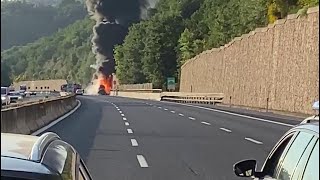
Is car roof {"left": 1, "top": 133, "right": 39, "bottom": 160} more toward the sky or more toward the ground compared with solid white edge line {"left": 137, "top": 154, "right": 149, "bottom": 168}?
more toward the sky

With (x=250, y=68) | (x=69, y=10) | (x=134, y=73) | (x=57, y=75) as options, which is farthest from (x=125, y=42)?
(x=250, y=68)

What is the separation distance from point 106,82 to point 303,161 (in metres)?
137

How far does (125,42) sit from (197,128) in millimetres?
118499

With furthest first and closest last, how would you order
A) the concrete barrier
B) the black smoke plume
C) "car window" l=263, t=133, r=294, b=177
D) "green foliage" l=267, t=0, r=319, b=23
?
the black smoke plume → "green foliage" l=267, t=0, r=319, b=23 → the concrete barrier → "car window" l=263, t=133, r=294, b=177

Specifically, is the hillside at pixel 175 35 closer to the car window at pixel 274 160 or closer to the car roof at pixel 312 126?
the car window at pixel 274 160

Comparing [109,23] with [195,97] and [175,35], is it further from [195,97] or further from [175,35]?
[195,97]

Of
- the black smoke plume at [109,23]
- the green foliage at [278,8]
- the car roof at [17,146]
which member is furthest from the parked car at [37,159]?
the black smoke plume at [109,23]

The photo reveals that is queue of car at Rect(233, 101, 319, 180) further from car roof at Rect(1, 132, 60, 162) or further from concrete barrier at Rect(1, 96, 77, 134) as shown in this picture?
concrete barrier at Rect(1, 96, 77, 134)

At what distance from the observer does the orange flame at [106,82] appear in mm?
138762

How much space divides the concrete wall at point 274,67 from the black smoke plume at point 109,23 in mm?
48654

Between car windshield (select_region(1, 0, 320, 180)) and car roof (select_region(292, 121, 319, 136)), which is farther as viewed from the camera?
car windshield (select_region(1, 0, 320, 180))

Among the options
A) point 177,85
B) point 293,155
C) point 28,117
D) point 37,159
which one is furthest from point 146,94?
point 37,159

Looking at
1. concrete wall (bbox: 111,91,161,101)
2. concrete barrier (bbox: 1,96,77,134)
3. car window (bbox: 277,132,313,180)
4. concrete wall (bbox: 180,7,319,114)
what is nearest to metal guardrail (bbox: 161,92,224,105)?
concrete wall (bbox: 180,7,319,114)

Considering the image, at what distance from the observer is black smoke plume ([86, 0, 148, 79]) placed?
412ft
